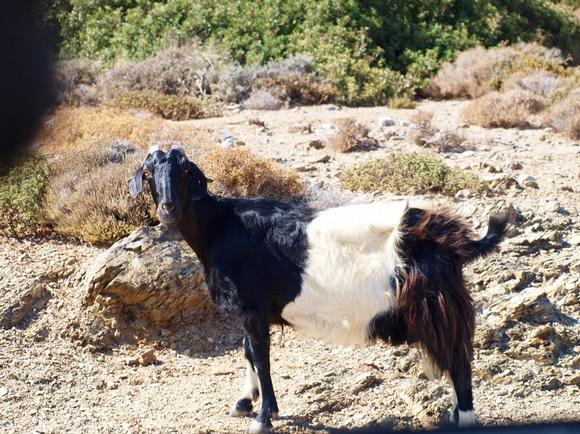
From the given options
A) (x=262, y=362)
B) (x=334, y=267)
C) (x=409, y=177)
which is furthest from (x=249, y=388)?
(x=409, y=177)

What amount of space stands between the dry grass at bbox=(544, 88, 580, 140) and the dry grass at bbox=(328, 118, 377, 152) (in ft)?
10.0

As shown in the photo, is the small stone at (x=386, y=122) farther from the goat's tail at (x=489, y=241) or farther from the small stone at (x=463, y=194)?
the goat's tail at (x=489, y=241)

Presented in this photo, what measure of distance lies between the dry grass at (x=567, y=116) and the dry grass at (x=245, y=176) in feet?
17.4

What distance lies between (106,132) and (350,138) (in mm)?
3309

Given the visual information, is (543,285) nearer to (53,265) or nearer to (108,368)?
(108,368)

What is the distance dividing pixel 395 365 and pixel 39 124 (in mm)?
4953

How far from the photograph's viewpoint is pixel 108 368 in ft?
26.5

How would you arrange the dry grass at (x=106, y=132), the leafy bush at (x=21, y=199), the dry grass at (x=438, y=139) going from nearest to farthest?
1. the leafy bush at (x=21, y=199)
2. the dry grass at (x=106, y=132)
3. the dry grass at (x=438, y=139)

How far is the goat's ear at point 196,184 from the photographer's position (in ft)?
20.7

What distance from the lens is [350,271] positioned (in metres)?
6.12

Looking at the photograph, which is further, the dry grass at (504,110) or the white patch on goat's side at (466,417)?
the dry grass at (504,110)

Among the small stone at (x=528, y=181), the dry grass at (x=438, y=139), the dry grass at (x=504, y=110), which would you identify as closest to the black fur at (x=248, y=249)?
the small stone at (x=528, y=181)

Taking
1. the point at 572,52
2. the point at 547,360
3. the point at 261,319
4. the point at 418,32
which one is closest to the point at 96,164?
the point at 261,319

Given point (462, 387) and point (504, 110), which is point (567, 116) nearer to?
point (504, 110)
